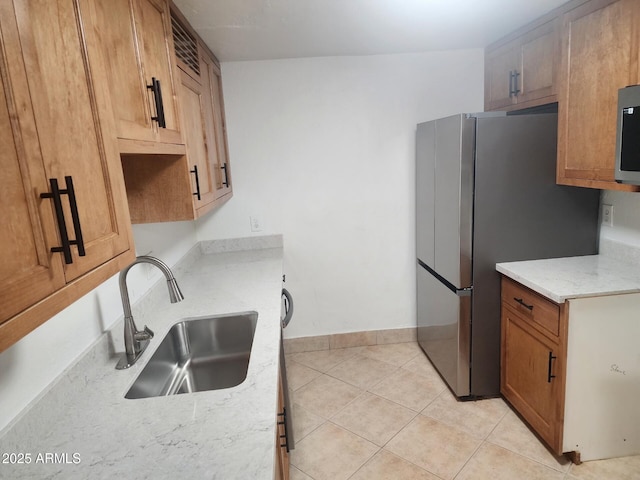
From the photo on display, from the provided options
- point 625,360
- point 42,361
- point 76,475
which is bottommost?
point 625,360

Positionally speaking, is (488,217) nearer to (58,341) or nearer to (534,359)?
(534,359)

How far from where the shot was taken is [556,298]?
5.90 feet

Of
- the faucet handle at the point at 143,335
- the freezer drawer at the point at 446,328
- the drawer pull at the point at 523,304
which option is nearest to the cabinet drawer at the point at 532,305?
the drawer pull at the point at 523,304

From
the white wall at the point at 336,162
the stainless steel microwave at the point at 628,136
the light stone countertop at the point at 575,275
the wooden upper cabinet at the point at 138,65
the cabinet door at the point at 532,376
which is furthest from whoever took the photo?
the white wall at the point at 336,162

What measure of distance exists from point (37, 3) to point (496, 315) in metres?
2.44

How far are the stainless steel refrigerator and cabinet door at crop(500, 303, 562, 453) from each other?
11 centimetres

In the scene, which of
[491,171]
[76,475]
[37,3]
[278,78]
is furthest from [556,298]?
[278,78]

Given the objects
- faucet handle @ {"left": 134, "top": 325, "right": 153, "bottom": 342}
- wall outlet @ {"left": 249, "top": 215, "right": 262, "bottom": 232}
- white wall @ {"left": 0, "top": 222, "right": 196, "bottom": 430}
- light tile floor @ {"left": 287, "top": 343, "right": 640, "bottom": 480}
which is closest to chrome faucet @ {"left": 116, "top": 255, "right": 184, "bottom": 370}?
faucet handle @ {"left": 134, "top": 325, "right": 153, "bottom": 342}

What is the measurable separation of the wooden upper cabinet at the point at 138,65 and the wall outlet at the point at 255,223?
1397mm

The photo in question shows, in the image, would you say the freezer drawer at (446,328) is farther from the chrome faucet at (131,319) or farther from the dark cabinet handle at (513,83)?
the chrome faucet at (131,319)

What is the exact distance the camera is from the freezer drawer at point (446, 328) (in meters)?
2.38

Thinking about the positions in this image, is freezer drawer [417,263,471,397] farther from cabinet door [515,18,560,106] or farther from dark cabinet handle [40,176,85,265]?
dark cabinet handle [40,176,85,265]

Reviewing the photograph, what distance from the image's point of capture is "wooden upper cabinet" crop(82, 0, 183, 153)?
1.10 meters

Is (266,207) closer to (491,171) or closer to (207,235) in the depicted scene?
(207,235)
